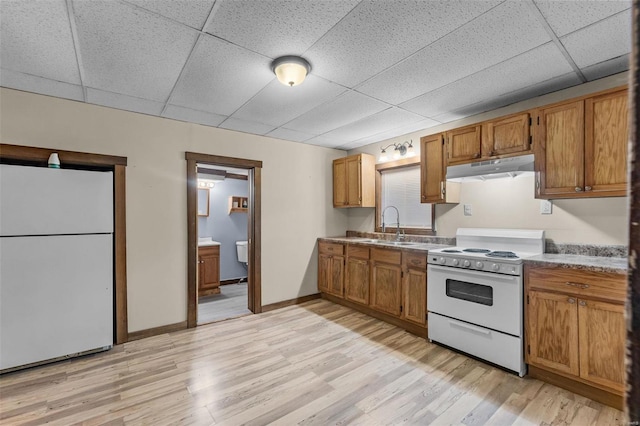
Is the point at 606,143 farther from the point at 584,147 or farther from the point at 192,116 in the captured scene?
the point at 192,116

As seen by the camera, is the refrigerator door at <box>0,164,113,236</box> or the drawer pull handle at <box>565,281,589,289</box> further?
the refrigerator door at <box>0,164,113,236</box>

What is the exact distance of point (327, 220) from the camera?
483cm

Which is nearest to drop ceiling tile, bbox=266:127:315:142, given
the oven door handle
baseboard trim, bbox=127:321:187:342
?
baseboard trim, bbox=127:321:187:342

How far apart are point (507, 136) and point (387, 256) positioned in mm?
1746

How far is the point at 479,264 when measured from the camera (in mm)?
2609

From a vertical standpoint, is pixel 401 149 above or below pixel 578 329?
above

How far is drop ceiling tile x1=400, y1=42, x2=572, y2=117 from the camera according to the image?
2170 mm

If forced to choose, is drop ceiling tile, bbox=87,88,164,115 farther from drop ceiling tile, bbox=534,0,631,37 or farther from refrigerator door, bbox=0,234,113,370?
drop ceiling tile, bbox=534,0,631,37

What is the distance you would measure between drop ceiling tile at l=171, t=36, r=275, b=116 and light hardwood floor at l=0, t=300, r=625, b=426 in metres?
2.47

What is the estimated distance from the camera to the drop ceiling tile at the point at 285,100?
8.52 feet

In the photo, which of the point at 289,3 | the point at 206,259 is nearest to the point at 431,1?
the point at 289,3

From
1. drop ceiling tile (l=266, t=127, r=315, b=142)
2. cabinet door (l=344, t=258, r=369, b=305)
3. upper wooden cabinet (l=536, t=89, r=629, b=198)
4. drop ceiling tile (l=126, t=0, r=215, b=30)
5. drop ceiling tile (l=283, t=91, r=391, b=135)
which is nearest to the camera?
drop ceiling tile (l=126, t=0, r=215, b=30)

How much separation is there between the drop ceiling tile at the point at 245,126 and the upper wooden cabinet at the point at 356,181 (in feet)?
4.45

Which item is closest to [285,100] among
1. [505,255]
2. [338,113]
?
[338,113]
